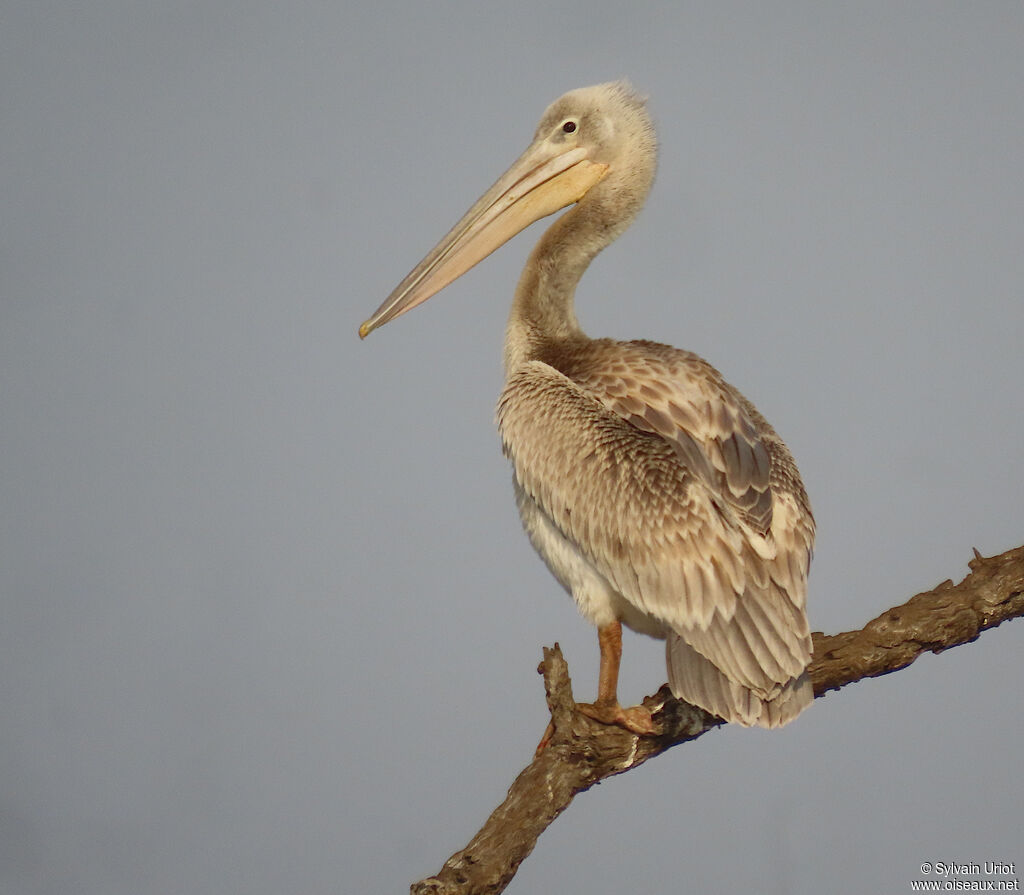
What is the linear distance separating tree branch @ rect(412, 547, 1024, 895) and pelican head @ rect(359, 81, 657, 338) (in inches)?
103

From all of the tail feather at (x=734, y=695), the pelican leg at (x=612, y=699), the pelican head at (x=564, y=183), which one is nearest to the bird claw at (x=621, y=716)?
the pelican leg at (x=612, y=699)

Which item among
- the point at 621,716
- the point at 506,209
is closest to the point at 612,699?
the point at 621,716

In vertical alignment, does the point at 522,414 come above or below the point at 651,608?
above

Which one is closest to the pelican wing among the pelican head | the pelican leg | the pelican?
the pelican

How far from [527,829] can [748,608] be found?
1282mm

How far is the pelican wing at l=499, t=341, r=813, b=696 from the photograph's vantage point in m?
6.00

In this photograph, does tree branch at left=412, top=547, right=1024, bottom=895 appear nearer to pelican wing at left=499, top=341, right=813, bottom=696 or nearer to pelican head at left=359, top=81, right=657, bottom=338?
pelican wing at left=499, top=341, right=813, bottom=696

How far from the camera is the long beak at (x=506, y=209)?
8.16m

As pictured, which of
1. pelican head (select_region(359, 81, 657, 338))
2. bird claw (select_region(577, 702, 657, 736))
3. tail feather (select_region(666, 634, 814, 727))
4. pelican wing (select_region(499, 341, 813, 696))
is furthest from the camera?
pelican head (select_region(359, 81, 657, 338))

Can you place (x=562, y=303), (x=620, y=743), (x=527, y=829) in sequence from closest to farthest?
(x=527, y=829) → (x=620, y=743) → (x=562, y=303)

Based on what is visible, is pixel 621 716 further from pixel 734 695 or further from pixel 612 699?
pixel 734 695

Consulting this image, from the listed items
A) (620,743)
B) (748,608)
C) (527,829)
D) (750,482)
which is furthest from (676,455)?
(527,829)

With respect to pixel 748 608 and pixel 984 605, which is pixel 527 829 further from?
pixel 984 605

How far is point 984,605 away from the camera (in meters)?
6.74
